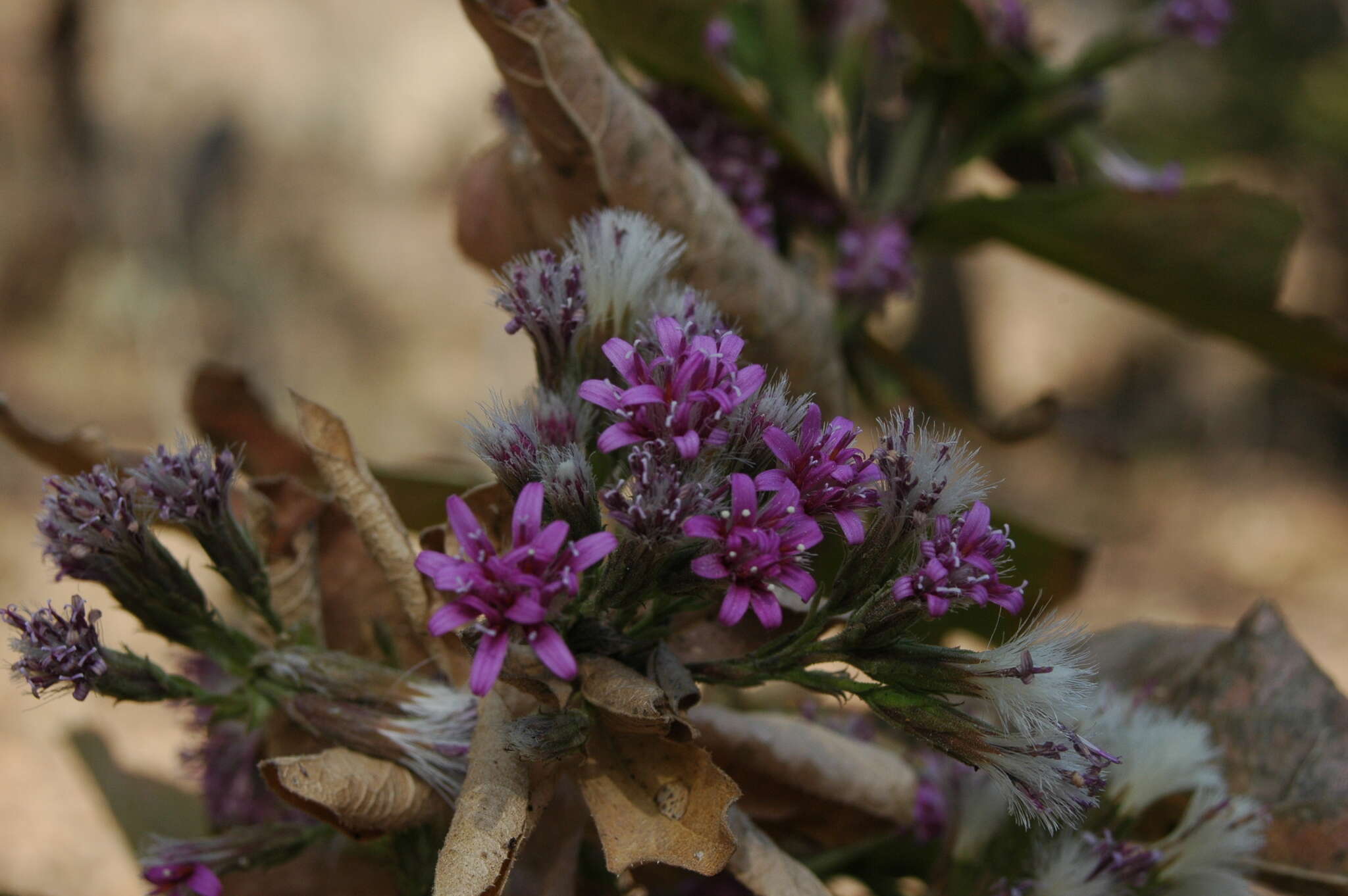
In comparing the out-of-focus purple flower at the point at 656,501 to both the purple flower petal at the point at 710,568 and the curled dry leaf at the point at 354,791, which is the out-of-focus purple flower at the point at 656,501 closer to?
the purple flower petal at the point at 710,568

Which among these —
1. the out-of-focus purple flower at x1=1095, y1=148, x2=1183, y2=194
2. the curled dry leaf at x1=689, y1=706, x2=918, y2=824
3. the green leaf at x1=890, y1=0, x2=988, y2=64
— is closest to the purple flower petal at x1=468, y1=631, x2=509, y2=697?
the curled dry leaf at x1=689, y1=706, x2=918, y2=824

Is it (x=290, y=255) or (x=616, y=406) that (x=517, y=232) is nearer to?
(x=616, y=406)

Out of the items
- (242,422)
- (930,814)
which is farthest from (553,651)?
(242,422)

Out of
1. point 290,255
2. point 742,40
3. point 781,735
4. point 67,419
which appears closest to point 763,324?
point 781,735

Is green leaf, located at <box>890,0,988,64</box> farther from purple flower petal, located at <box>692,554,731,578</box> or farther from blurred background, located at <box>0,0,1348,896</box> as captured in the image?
blurred background, located at <box>0,0,1348,896</box>

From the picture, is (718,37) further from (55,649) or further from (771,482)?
(55,649)
